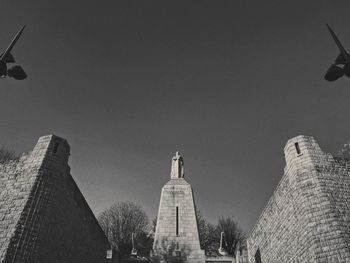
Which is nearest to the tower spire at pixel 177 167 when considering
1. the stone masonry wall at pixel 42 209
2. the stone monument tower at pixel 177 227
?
the stone monument tower at pixel 177 227

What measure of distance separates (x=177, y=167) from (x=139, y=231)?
1602 cm

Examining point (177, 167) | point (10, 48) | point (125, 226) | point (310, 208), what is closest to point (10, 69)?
point (10, 48)

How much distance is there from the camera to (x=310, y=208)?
10.5m

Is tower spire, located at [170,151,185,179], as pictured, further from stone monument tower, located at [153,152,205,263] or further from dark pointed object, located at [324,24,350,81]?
dark pointed object, located at [324,24,350,81]

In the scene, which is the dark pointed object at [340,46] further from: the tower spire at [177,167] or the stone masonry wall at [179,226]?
the tower spire at [177,167]

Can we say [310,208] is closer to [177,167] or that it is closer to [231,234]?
[177,167]

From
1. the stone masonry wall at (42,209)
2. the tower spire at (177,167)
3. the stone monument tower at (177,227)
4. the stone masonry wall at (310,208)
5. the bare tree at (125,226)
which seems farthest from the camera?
the bare tree at (125,226)

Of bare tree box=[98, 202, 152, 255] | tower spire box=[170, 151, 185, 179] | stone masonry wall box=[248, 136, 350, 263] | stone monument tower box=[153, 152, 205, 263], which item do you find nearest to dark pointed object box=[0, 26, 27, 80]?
stone masonry wall box=[248, 136, 350, 263]

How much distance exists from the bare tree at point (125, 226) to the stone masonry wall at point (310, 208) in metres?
21.2

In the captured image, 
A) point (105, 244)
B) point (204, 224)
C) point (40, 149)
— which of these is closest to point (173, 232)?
point (105, 244)

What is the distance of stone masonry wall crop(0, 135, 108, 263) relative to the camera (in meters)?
10.1

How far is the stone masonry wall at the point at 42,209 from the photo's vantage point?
1009 centimetres

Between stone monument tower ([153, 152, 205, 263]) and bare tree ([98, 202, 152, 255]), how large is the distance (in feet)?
49.4

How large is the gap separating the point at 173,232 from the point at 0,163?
28.3ft
